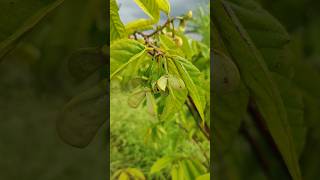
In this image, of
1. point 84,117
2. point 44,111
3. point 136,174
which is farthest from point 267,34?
point 44,111

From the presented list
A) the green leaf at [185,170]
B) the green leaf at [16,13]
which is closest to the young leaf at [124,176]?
the green leaf at [185,170]

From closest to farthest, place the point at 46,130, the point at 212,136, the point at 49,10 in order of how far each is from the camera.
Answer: the point at 49,10 < the point at 212,136 < the point at 46,130

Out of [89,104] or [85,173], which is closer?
[89,104]

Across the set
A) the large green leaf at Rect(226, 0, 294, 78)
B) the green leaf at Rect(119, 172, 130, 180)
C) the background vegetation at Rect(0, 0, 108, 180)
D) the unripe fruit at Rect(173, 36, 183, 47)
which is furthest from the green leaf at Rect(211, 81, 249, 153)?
the background vegetation at Rect(0, 0, 108, 180)

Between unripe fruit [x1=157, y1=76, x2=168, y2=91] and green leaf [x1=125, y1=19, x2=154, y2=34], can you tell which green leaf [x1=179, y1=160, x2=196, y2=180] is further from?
unripe fruit [x1=157, y1=76, x2=168, y2=91]

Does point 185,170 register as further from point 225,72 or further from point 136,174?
point 225,72

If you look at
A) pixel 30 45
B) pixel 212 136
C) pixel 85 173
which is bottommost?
pixel 85 173

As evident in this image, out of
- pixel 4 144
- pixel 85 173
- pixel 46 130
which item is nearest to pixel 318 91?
pixel 85 173

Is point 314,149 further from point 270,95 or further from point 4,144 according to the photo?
point 4,144
